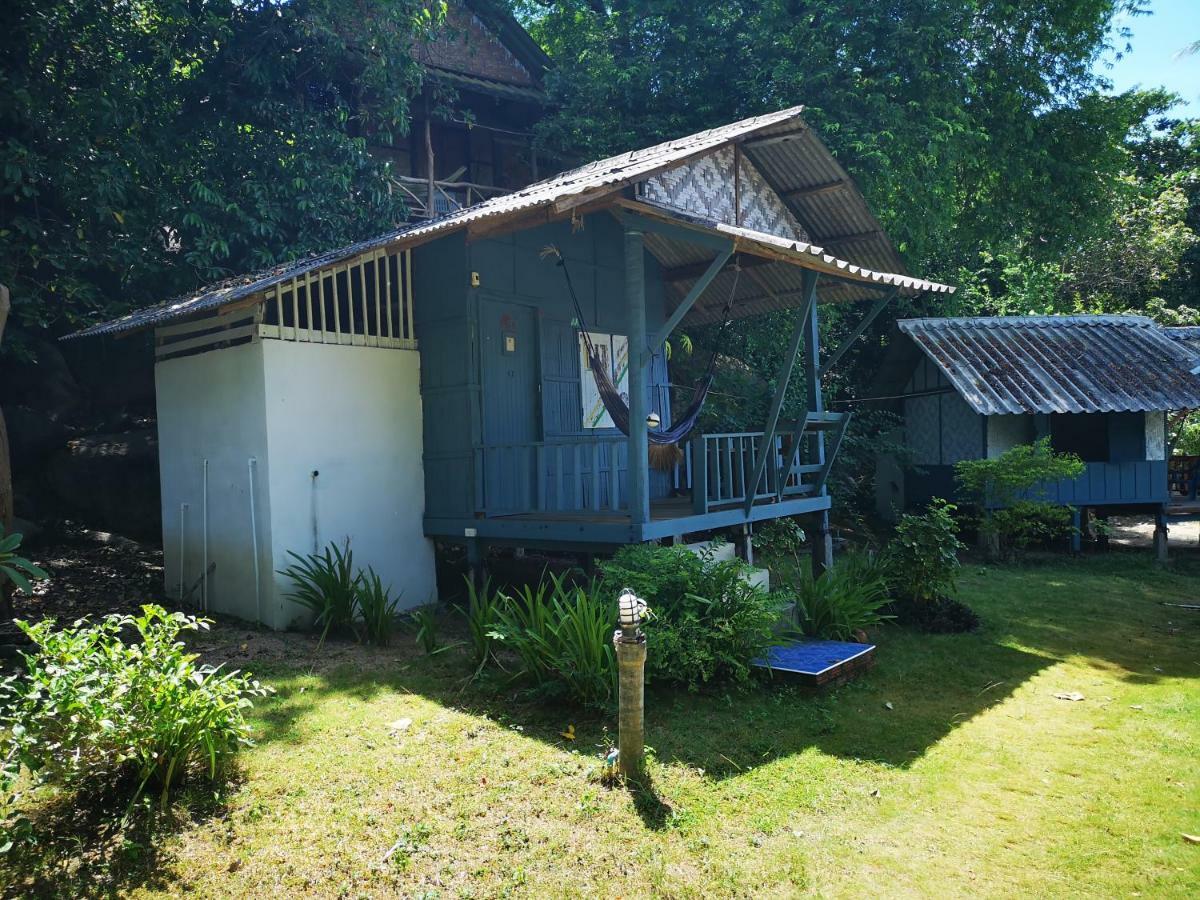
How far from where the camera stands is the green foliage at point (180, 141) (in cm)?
927

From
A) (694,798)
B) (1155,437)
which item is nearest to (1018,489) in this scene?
(1155,437)

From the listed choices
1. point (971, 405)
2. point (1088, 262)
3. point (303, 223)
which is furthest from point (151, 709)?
point (1088, 262)

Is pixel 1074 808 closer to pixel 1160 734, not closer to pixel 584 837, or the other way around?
pixel 1160 734

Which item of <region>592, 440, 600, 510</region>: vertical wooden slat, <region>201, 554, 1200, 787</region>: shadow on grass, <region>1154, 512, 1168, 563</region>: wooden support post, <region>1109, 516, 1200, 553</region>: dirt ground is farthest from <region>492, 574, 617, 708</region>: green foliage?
<region>1109, 516, 1200, 553</region>: dirt ground

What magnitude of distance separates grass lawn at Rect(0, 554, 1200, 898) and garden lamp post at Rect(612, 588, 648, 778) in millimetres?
197

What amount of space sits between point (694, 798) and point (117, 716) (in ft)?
8.63

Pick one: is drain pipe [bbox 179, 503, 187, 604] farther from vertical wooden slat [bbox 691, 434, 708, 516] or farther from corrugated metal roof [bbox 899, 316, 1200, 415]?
corrugated metal roof [bbox 899, 316, 1200, 415]

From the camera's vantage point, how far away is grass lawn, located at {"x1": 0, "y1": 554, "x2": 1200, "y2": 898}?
3359 millimetres

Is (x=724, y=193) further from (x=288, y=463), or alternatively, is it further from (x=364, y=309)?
(x=288, y=463)

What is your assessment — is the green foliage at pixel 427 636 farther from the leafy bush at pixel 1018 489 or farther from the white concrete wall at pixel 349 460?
the leafy bush at pixel 1018 489

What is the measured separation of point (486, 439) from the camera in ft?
25.4

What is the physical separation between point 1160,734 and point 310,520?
21.0 ft

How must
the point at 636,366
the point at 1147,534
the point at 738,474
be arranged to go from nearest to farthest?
the point at 636,366, the point at 738,474, the point at 1147,534

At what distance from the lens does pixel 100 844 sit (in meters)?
3.39
